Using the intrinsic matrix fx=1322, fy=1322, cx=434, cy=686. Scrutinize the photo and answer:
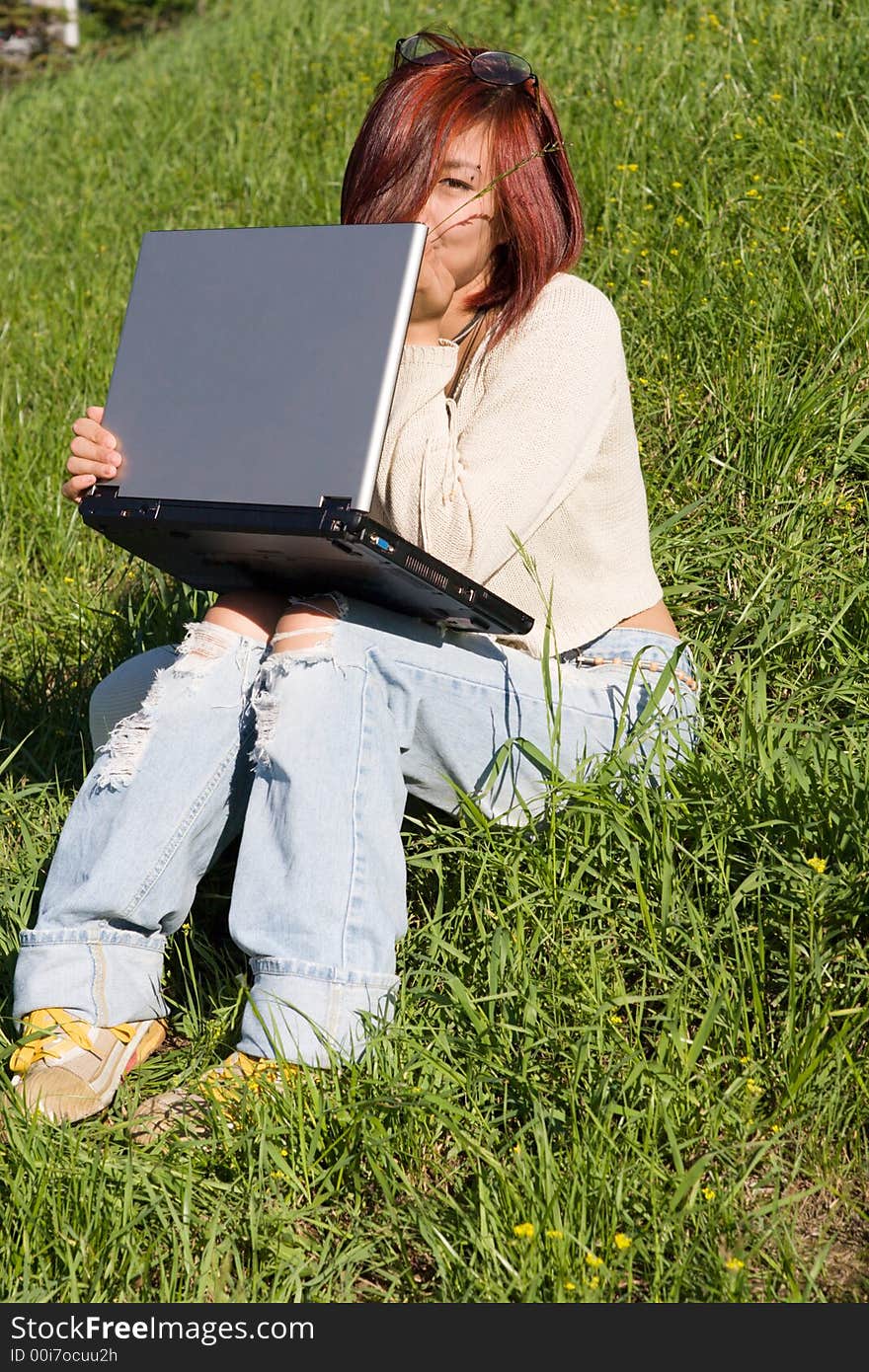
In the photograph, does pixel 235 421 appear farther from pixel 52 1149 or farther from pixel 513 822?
pixel 52 1149

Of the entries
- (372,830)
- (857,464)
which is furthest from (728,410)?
(372,830)

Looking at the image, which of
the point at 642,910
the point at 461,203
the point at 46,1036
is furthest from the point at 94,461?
the point at 642,910

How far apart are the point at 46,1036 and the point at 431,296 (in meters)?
1.28

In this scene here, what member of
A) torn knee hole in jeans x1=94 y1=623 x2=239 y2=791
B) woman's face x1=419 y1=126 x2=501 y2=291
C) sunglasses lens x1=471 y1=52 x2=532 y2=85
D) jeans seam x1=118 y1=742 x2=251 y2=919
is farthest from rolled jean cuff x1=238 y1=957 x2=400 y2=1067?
sunglasses lens x1=471 y1=52 x2=532 y2=85

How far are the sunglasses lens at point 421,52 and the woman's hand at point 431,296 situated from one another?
0.29 meters

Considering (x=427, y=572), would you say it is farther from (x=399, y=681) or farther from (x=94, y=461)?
(x=94, y=461)

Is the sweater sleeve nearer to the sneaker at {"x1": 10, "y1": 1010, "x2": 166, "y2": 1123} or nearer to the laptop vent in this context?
the laptop vent

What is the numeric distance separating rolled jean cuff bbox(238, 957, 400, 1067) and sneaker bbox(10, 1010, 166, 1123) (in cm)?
24

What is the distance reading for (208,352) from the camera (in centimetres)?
188

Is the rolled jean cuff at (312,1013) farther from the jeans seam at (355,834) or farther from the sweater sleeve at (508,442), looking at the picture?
the sweater sleeve at (508,442)

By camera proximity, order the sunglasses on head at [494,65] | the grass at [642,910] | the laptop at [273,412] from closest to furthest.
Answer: the grass at [642,910]
the laptop at [273,412]
the sunglasses on head at [494,65]

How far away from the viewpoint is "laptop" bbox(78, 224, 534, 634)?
67.9 inches

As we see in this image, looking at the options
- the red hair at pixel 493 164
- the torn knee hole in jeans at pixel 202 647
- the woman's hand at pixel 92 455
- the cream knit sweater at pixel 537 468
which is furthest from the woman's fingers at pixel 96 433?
the red hair at pixel 493 164

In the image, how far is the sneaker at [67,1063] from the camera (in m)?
1.83
